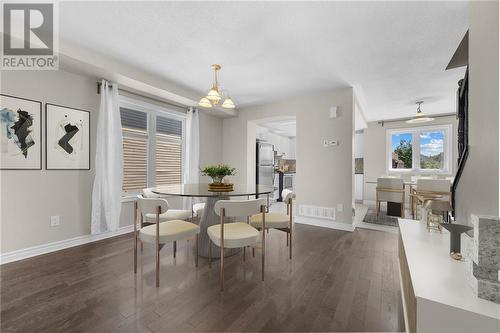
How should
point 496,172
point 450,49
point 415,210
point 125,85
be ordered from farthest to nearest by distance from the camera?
point 415,210 → point 125,85 → point 450,49 → point 496,172

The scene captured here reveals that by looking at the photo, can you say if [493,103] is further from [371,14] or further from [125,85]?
[125,85]

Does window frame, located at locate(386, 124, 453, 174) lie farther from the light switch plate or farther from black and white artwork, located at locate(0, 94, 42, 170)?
black and white artwork, located at locate(0, 94, 42, 170)

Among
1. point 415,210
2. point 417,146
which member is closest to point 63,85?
point 415,210

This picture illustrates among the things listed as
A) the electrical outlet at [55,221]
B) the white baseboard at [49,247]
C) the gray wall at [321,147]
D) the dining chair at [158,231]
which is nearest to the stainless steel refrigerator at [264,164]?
the gray wall at [321,147]

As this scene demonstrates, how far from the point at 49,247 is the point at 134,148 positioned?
1.74 metres

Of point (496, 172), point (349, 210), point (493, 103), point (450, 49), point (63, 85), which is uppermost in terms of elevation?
point (450, 49)

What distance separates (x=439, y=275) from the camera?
1105mm

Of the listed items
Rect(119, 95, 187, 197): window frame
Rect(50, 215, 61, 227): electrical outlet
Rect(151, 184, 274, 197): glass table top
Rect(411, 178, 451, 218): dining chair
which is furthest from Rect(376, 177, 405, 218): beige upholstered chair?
Rect(50, 215, 61, 227): electrical outlet

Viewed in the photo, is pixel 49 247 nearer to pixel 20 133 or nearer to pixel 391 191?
pixel 20 133

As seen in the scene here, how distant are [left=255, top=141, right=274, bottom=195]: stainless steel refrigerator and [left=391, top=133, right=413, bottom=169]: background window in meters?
3.66

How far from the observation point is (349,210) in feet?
12.3

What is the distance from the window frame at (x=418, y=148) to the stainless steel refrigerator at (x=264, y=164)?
11.5ft

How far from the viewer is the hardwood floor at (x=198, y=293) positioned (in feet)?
4.78

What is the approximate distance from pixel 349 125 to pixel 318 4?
7.73ft
